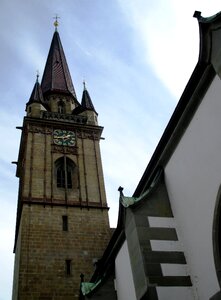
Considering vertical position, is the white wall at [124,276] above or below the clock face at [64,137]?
below

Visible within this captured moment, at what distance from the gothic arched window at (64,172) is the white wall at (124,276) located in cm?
950

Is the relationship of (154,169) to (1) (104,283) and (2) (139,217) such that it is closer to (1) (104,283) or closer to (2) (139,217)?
(2) (139,217)

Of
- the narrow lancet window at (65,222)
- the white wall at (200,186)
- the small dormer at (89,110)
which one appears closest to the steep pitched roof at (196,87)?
the white wall at (200,186)

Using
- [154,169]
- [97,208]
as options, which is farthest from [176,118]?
[97,208]

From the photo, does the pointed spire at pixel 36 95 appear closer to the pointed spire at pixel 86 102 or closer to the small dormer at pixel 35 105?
the small dormer at pixel 35 105

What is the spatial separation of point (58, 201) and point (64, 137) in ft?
16.6

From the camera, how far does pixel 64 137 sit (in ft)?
77.6

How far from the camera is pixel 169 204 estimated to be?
9781 millimetres

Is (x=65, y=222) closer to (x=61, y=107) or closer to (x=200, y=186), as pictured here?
(x=61, y=107)

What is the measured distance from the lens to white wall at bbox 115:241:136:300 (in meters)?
10.8

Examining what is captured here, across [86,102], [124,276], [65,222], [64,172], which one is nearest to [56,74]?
[86,102]

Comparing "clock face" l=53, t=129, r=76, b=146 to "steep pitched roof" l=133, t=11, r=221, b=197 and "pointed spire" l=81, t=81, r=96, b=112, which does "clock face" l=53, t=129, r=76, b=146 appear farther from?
"steep pitched roof" l=133, t=11, r=221, b=197

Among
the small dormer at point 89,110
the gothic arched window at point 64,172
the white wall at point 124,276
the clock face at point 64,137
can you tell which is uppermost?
the small dormer at point 89,110

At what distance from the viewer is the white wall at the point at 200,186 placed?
7637mm
